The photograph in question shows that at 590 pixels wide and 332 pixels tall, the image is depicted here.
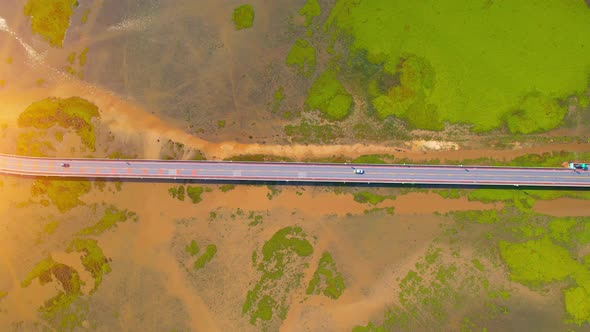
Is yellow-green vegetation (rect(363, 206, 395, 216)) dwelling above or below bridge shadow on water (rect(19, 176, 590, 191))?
below

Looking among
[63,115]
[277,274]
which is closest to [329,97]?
[277,274]

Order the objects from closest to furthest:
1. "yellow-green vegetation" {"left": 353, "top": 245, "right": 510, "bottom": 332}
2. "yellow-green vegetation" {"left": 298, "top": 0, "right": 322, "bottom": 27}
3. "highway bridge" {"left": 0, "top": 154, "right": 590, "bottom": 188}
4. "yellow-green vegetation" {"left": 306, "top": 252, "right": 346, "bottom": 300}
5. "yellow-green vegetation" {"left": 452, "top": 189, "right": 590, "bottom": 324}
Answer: "yellow-green vegetation" {"left": 452, "top": 189, "right": 590, "bottom": 324}, "yellow-green vegetation" {"left": 353, "top": 245, "right": 510, "bottom": 332}, "highway bridge" {"left": 0, "top": 154, "right": 590, "bottom": 188}, "yellow-green vegetation" {"left": 306, "top": 252, "right": 346, "bottom": 300}, "yellow-green vegetation" {"left": 298, "top": 0, "right": 322, "bottom": 27}

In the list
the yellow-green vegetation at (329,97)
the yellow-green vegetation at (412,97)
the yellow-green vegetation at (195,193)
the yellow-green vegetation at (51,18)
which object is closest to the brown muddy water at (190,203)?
the yellow-green vegetation at (195,193)

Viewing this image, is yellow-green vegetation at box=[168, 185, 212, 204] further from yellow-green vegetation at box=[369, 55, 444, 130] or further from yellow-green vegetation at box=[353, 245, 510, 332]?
yellow-green vegetation at box=[353, 245, 510, 332]

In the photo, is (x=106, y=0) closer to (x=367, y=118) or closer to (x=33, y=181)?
(x=33, y=181)

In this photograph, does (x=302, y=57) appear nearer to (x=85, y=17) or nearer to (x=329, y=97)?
(x=329, y=97)

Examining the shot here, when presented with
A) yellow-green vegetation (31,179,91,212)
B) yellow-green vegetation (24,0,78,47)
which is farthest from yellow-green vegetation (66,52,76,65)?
yellow-green vegetation (31,179,91,212)

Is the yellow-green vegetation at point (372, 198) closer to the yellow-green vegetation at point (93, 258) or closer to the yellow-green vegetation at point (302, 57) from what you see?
the yellow-green vegetation at point (302, 57)
